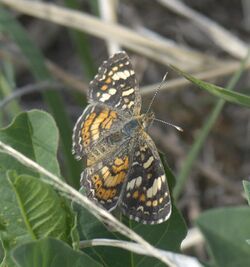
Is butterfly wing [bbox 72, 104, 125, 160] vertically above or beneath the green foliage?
above

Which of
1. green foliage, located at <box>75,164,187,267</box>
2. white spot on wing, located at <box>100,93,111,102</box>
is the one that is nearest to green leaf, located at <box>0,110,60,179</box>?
green foliage, located at <box>75,164,187,267</box>

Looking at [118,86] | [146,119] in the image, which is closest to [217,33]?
[118,86]

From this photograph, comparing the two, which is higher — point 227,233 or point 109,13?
point 109,13

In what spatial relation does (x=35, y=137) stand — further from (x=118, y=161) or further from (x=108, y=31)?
(x=108, y=31)

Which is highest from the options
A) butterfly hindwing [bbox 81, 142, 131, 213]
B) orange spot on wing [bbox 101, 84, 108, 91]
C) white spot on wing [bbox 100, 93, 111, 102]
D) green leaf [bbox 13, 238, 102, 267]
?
orange spot on wing [bbox 101, 84, 108, 91]

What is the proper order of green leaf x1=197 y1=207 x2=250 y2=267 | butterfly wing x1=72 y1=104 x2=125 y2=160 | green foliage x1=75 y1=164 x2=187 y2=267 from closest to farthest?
green leaf x1=197 y1=207 x2=250 y2=267, green foliage x1=75 y1=164 x2=187 y2=267, butterfly wing x1=72 y1=104 x2=125 y2=160

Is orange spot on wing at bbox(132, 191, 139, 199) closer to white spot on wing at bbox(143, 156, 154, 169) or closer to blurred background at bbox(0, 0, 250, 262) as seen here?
white spot on wing at bbox(143, 156, 154, 169)

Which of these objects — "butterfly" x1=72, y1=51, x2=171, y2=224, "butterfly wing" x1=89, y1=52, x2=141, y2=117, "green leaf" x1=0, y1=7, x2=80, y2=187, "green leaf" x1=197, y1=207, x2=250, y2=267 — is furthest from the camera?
"green leaf" x1=0, y1=7, x2=80, y2=187

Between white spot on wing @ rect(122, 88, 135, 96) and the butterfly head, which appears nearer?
the butterfly head
